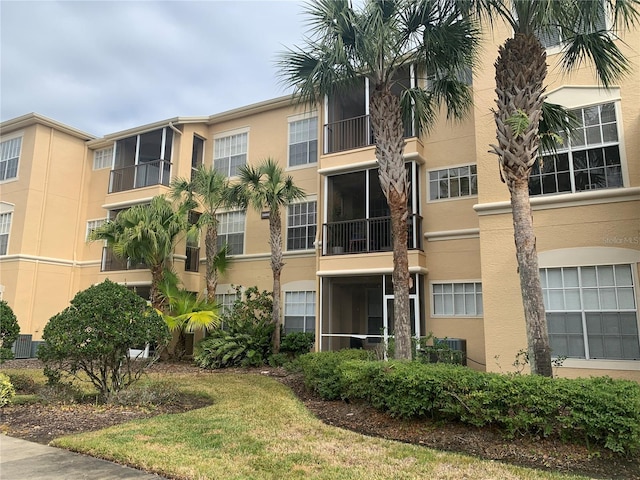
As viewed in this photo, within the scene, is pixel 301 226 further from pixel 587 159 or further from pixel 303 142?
pixel 587 159

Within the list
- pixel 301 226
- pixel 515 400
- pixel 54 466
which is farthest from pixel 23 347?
pixel 515 400

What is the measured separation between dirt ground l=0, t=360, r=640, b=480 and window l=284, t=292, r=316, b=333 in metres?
6.64

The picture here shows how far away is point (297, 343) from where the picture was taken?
1510 cm

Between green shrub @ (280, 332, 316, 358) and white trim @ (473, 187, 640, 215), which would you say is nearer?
white trim @ (473, 187, 640, 215)

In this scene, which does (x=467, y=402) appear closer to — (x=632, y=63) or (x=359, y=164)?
(x=632, y=63)

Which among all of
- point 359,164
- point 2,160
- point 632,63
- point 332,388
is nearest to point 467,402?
point 332,388

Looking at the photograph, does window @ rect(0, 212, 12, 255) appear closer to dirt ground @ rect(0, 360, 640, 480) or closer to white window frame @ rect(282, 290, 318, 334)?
white window frame @ rect(282, 290, 318, 334)

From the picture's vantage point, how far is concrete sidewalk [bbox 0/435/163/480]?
4812 mm

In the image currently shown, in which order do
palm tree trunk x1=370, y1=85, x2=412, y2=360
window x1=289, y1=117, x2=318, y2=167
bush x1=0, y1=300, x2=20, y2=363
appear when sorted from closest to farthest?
palm tree trunk x1=370, y1=85, x2=412, y2=360 → bush x1=0, y1=300, x2=20, y2=363 → window x1=289, y1=117, x2=318, y2=167

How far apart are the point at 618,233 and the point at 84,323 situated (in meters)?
10.6

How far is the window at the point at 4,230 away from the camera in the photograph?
21.1m

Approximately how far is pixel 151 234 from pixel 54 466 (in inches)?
456

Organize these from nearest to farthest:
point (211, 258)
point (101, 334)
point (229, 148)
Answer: point (101, 334), point (211, 258), point (229, 148)

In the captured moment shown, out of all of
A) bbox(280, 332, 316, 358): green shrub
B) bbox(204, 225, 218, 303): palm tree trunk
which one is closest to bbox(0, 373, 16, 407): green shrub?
bbox(280, 332, 316, 358): green shrub
